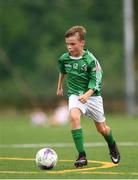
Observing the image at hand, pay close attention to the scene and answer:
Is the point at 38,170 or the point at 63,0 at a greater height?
the point at 63,0

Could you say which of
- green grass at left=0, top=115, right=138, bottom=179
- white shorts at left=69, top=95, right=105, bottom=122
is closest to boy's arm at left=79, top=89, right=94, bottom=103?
→ white shorts at left=69, top=95, right=105, bottom=122

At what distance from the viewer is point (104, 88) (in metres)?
41.4

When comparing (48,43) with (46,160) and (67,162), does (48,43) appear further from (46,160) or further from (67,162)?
(46,160)

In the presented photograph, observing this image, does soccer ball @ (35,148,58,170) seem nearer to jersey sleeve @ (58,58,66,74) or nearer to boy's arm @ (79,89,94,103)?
boy's arm @ (79,89,94,103)

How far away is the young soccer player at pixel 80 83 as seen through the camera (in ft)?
40.1

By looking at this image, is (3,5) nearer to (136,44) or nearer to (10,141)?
(136,44)

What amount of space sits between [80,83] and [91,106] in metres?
0.38

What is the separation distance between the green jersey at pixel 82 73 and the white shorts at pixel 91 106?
0.08m

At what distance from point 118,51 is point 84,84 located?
3238 cm

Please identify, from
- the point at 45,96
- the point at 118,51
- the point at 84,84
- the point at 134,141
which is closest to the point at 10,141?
the point at 134,141

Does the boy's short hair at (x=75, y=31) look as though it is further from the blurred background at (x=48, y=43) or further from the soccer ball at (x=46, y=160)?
the blurred background at (x=48, y=43)

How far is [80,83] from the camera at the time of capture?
492 inches

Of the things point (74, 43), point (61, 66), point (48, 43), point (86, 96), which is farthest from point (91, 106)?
point (48, 43)

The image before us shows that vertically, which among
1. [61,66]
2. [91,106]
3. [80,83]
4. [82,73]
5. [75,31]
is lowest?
[91,106]
